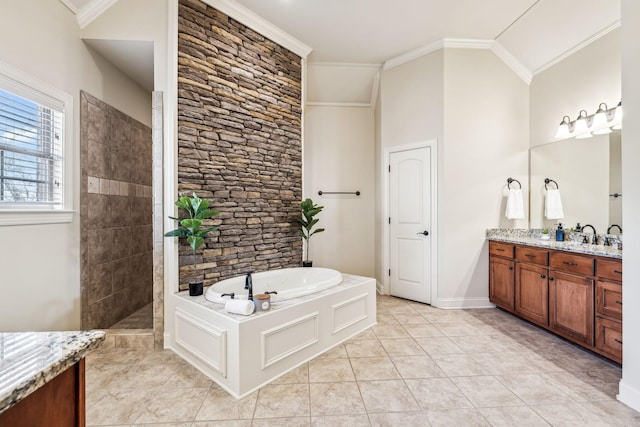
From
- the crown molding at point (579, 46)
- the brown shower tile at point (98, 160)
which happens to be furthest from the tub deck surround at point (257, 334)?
the crown molding at point (579, 46)

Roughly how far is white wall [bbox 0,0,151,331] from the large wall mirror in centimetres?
476

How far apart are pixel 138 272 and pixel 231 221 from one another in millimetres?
1435

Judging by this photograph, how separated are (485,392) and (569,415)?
1.38 ft

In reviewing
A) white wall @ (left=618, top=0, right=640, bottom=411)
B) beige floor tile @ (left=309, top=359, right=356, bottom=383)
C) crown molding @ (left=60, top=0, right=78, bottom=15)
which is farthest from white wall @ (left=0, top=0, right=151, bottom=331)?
white wall @ (left=618, top=0, right=640, bottom=411)

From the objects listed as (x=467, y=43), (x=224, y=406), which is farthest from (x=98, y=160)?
(x=467, y=43)

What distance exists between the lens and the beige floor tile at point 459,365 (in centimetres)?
206

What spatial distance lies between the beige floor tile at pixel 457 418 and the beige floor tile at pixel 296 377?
0.83m

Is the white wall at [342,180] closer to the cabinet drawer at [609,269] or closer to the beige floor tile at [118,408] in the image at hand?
the cabinet drawer at [609,269]

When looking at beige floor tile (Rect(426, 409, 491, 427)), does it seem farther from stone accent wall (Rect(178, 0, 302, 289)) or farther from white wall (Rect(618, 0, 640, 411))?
stone accent wall (Rect(178, 0, 302, 289))

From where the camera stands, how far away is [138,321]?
3.00 metres

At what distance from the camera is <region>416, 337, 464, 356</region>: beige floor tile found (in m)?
2.39

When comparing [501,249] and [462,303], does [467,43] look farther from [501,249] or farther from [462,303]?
[462,303]

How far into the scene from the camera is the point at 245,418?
1632mm

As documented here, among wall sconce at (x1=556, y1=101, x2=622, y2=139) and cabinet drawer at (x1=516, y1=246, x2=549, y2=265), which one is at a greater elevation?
wall sconce at (x1=556, y1=101, x2=622, y2=139)
